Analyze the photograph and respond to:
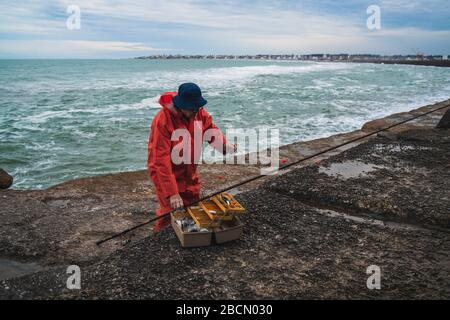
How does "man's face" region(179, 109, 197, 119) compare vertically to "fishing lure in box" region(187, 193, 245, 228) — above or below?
above

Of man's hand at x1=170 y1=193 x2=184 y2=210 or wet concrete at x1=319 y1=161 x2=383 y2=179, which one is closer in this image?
man's hand at x1=170 y1=193 x2=184 y2=210

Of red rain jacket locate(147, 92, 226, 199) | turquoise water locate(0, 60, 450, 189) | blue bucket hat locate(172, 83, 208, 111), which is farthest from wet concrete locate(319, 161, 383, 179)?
turquoise water locate(0, 60, 450, 189)

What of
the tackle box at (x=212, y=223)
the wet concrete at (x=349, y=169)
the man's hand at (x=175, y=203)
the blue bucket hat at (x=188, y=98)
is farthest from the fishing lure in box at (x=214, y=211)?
the wet concrete at (x=349, y=169)

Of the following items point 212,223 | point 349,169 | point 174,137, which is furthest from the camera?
point 349,169

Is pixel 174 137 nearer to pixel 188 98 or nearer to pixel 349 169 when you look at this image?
pixel 188 98

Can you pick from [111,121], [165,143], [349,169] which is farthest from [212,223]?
[111,121]

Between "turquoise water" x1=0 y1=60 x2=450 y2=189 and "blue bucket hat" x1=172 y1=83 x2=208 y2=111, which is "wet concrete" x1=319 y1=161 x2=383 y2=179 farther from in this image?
"turquoise water" x1=0 y1=60 x2=450 y2=189

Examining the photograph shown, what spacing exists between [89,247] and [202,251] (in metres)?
2.74

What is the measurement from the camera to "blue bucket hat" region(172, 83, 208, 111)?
358 centimetres

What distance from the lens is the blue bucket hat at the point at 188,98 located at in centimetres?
358

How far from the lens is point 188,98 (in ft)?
11.8

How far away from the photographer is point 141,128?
17516 millimetres
